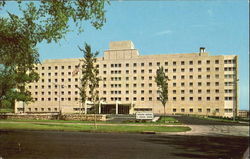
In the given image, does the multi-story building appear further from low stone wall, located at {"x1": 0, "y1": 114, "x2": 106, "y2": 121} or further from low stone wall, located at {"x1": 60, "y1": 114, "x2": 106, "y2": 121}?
low stone wall, located at {"x1": 60, "y1": 114, "x2": 106, "y2": 121}

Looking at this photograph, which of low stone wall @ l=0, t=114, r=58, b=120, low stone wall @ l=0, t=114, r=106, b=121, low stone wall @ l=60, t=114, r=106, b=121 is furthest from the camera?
low stone wall @ l=0, t=114, r=58, b=120

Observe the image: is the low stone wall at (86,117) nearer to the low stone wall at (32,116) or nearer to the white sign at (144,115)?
the low stone wall at (32,116)

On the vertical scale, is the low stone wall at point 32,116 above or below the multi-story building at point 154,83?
below

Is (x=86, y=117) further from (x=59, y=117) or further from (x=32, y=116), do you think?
(x=32, y=116)

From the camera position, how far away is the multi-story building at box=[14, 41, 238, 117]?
7700 cm

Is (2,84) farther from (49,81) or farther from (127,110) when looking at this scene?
(49,81)

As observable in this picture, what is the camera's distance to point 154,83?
8125 centimetres

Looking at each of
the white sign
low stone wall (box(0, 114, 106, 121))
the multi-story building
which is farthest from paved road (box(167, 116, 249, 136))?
the multi-story building

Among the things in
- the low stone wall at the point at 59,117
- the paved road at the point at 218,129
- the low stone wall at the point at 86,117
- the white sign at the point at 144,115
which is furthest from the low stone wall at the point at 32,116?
the paved road at the point at 218,129

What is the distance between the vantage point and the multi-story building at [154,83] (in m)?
77.0

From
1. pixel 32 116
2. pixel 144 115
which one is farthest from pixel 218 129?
pixel 32 116

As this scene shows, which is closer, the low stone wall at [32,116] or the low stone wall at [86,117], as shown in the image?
the low stone wall at [86,117]

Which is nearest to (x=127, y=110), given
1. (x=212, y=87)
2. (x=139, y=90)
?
(x=139, y=90)

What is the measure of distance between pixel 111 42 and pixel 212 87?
37.5 metres
